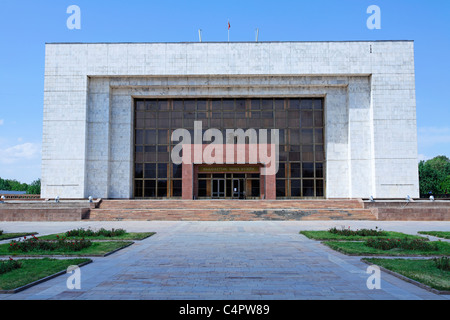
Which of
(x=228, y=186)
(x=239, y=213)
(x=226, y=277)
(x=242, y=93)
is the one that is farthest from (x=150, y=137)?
(x=226, y=277)

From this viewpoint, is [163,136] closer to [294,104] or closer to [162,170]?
[162,170]

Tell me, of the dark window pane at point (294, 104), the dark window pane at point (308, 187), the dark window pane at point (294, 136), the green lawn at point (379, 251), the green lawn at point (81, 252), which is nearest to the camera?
the green lawn at point (379, 251)

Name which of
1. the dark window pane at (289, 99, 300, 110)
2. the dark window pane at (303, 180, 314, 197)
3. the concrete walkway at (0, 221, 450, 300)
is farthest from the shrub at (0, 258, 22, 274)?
the dark window pane at (289, 99, 300, 110)

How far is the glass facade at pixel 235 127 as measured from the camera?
3528cm

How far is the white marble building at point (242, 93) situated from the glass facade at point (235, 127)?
1293 millimetres

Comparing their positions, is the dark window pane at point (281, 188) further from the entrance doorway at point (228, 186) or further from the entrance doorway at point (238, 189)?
the entrance doorway at point (238, 189)

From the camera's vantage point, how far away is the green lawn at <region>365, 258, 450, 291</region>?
22.8 feet

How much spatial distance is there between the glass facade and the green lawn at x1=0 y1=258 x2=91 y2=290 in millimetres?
25866

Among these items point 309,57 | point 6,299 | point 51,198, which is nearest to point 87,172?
point 51,198

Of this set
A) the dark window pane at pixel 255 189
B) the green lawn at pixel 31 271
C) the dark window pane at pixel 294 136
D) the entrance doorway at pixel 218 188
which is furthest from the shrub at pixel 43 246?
the dark window pane at pixel 294 136

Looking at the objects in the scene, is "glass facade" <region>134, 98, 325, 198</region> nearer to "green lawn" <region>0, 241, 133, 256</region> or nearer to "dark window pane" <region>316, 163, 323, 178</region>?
"dark window pane" <region>316, 163, 323, 178</region>

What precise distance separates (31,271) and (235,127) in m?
28.3

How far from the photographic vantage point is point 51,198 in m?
32.7

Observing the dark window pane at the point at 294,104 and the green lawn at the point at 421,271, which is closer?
the green lawn at the point at 421,271
